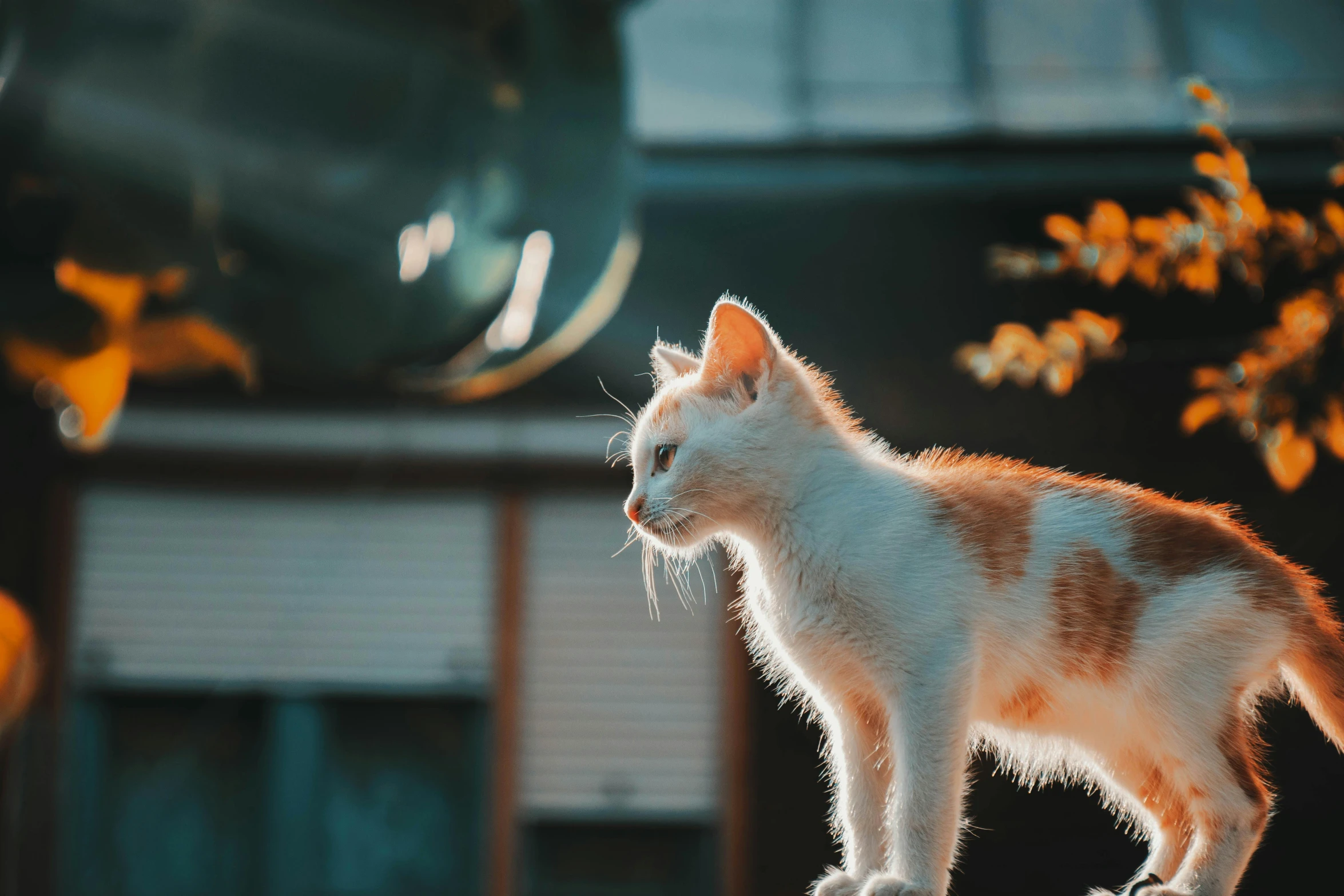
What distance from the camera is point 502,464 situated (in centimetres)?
251

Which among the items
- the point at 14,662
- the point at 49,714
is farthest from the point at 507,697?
the point at 14,662

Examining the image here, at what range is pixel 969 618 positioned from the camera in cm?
52

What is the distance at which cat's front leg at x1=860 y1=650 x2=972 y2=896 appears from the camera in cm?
49

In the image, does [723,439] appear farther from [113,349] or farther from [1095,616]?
[113,349]

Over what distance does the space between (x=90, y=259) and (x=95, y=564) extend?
2.23 meters

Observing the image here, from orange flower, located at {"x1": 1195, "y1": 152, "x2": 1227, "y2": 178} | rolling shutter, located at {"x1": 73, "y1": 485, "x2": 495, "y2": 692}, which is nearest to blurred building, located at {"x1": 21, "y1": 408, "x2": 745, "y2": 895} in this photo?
rolling shutter, located at {"x1": 73, "y1": 485, "x2": 495, "y2": 692}

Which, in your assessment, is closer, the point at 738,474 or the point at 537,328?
the point at 738,474

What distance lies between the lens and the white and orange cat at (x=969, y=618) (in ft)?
1.68

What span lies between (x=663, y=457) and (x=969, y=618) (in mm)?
181

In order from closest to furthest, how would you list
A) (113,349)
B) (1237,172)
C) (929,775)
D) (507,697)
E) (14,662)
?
(929,775), (113,349), (14,662), (1237,172), (507,697)

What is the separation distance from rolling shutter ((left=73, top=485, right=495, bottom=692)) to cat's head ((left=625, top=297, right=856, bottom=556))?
2.00 meters

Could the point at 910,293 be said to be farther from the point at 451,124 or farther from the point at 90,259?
the point at 90,259

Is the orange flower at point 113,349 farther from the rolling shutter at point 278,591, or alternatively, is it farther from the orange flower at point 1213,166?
the rolling shutter at point 278,591

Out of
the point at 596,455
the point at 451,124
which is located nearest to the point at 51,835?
the point at 596,455
